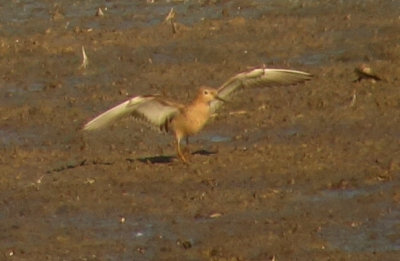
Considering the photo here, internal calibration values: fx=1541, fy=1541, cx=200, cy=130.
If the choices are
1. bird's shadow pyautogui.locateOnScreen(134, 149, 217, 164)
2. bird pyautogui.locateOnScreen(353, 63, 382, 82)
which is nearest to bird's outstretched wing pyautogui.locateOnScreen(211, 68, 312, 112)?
bird's shadow pyautogui.locateOnScreen(134, 149, 217, 164)

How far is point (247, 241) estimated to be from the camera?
919cm

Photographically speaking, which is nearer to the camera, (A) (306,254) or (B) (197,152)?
(A) (306,254)

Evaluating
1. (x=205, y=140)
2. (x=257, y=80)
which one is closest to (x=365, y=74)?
(x=257, y=80)

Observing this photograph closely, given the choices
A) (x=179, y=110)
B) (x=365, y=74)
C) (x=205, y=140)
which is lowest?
(x=205, y=140)

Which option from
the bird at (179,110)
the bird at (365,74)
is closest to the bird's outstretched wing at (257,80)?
the bird at (179,110)

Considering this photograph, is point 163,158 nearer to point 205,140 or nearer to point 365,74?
point 205,140

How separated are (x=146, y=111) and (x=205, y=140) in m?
0.86

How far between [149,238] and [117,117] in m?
2.06

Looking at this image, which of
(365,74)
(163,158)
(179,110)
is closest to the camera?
(179,110)

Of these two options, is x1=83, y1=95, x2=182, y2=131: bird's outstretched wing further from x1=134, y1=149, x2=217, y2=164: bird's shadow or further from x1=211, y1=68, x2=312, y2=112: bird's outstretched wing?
x1=211, y1=68, x2=312, y2=112: bird's outstretched wing

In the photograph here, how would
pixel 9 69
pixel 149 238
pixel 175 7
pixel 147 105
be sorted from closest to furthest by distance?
pixel 149 238, pixel 147 105, pixel 9 69, pixel 175 7

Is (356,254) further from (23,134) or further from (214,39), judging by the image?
(214,39)

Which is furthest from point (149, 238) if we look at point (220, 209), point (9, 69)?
point (9, 69)

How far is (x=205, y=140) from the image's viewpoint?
11961 millimetres
